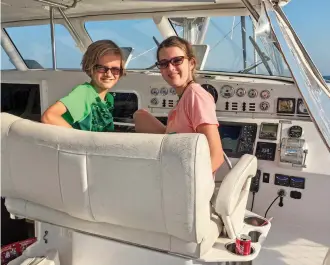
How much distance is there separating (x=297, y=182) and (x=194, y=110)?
1537 mm

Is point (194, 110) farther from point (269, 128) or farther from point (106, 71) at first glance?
point (269, 128)

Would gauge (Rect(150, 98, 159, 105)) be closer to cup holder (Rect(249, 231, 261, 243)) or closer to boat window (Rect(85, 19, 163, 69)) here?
boat window (Rect(85, 19, 163, 69))

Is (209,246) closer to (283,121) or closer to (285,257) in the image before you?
(285,257)

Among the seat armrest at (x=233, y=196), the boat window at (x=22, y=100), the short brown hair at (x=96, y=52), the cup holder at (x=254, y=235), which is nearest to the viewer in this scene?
the seat armrest at (x=233, y=196)

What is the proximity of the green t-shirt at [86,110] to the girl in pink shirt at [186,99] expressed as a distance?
1.17ft

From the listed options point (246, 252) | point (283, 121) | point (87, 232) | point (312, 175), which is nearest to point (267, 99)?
point (283, 121)

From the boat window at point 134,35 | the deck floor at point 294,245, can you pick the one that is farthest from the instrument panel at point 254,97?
the deck floor at point 294,245

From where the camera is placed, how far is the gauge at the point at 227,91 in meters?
3.33

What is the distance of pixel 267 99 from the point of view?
10.5 ft

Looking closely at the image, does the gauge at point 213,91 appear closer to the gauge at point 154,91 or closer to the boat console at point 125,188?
the gauge at point 154,91

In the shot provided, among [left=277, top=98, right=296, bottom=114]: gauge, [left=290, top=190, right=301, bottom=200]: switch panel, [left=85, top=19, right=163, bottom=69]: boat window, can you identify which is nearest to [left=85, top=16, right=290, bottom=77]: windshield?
[left=85, top=19, right=163, bottom=69]: boat window

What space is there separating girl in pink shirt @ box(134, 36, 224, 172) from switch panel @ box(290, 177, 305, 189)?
1239mm

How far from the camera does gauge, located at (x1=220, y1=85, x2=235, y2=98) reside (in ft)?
10.9

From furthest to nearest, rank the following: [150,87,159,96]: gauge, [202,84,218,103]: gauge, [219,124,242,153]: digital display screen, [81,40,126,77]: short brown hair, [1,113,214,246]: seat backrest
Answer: [150,87,159,96]: gauge < [202,84,218,103]: gauge < [219,124,242,153]: digital display screen < [81,40,126,77]: short brown hair < [1,113,214,246]: seat backrest
